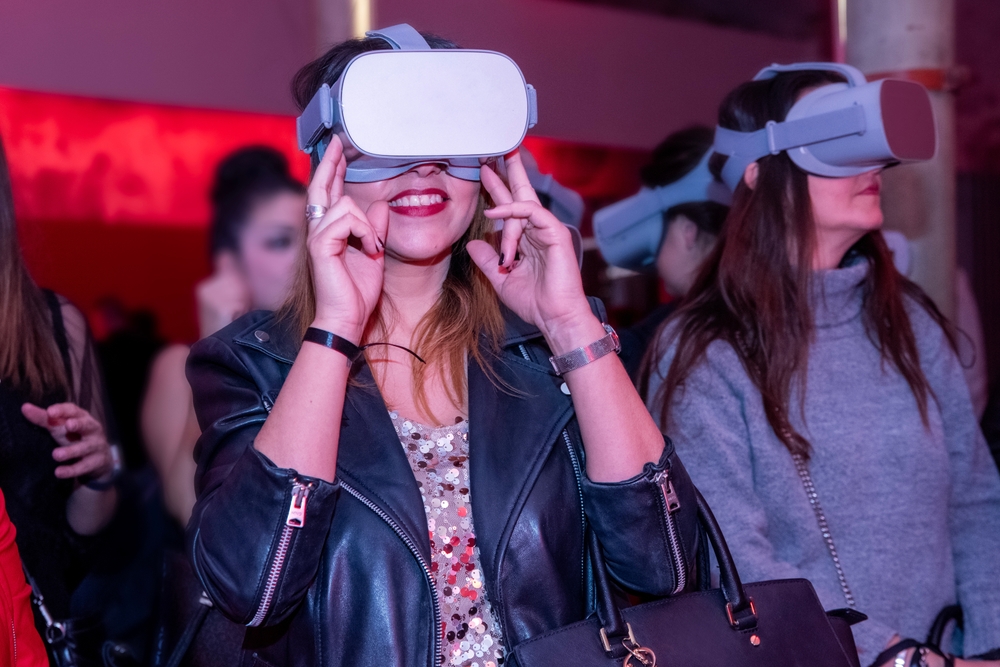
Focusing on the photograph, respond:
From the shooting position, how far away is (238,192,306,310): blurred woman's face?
11.0 feet

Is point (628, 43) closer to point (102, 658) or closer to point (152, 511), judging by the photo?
point (152, 511)

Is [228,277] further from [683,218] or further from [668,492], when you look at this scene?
[668,492]

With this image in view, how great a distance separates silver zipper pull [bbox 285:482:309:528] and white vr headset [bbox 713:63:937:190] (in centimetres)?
136

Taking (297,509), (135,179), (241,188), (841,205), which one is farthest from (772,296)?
(135,179)

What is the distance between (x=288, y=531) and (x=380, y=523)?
0.16 m

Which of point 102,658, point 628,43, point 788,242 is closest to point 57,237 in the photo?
point 628,43

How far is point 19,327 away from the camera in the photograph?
2.10m

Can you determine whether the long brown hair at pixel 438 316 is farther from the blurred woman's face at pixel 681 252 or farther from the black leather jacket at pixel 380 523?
the blurred woman's face at pixel 681 252

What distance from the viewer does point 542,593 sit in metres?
A: 1.59

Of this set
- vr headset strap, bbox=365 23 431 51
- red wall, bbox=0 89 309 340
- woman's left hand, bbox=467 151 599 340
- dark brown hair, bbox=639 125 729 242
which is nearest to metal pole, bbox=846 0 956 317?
dark brown hair, bbox=639 125 729 242

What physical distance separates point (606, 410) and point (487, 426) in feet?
0.68

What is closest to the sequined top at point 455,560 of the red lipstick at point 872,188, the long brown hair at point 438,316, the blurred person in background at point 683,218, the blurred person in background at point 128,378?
the long brown hair at point 438,316

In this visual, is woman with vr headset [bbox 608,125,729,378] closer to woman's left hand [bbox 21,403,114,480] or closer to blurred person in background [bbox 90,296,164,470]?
woman's left hand [bbox 21,403,114,480]

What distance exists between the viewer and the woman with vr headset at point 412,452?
149 centimetres
